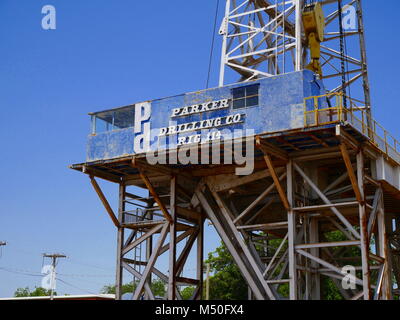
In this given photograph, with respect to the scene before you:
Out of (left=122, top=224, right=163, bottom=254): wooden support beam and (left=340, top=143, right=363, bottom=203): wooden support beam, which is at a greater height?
(left=340, top=143, right=363, bottom=203): wooden support beam

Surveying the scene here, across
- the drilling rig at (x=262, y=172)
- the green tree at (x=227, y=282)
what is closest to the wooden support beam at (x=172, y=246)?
the drilling rig at (x=262, y=172)

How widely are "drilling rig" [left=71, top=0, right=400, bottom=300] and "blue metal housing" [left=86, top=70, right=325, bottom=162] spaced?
61mm

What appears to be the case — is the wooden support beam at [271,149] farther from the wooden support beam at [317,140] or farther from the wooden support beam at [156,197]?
the wooden support beam at [156,197]

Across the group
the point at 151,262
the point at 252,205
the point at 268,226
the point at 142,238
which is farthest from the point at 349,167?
the point at 142,238

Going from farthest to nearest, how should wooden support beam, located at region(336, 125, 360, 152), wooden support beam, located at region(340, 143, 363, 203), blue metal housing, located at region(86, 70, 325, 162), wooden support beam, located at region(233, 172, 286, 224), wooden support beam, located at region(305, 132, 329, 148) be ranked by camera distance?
wooden support beam, located at region(233, 172, 286, 224) < blue metal housing, located at region(86, 70, 325, 162) < wooden support beam, located at region(305, 132, 329, 148) < wooden support beam, located at region(340, 143, 363, 203) < wooden support beam, located at region(336, 125, 360, 152)

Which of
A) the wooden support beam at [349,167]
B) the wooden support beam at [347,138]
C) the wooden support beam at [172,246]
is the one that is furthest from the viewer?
the wooden support beam at [172,246]

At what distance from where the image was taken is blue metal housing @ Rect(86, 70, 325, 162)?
32.9m

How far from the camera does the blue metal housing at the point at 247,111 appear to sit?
1297 inches

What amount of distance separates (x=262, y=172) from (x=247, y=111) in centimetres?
387

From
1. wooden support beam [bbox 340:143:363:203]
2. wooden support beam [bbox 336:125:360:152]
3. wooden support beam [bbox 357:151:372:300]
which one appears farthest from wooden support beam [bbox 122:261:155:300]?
wooden support beam [bbox 336:125:360:152]

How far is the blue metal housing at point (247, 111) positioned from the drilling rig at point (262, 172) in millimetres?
61

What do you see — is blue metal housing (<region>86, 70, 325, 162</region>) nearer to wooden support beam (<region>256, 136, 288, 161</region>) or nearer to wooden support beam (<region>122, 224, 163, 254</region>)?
wooden support beam (<region>256, 136, 288, 161</region>)

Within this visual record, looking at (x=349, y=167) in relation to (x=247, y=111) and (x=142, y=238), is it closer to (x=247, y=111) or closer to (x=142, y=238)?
(x=247, y=111)
